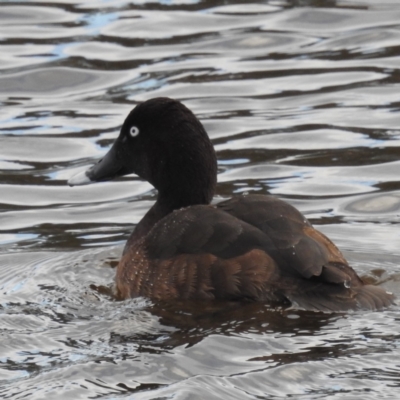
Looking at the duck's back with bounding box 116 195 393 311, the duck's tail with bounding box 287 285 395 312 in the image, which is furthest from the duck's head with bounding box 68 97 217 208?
the duck's tail with bounding box 287 285 395 312

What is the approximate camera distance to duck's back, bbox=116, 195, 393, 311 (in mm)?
5773

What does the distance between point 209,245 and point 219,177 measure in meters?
2.95

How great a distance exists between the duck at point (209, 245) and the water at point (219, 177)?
0.33 feet

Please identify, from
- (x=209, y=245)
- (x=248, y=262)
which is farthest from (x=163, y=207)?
(x=248, y=262)

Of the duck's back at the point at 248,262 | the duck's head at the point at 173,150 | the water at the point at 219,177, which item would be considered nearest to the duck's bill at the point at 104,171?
the duck's head at the point at 173,150

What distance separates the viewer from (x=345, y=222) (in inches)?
312

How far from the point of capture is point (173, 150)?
6902mm

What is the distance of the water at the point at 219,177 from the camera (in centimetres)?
519

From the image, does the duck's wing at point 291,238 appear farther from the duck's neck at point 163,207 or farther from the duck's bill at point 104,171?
the duck's bill at point 104,171

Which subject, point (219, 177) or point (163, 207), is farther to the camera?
point (219, 177)

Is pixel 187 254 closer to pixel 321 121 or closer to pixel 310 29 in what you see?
pixel 321 121

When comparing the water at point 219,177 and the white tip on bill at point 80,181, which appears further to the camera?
the white tip on bill at point 80,181

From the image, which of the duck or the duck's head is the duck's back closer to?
the duck

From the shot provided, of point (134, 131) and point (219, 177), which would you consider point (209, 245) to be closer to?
point (134, 131)
